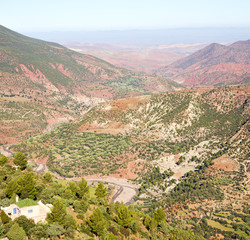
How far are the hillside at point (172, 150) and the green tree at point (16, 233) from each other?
46.3 metres

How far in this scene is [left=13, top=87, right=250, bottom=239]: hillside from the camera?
78750 millimetres

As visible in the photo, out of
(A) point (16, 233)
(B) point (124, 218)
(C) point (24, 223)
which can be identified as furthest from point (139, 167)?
(A) point (16, 233)

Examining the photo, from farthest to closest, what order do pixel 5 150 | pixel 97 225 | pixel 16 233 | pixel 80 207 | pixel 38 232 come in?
1. pixel 5 150
2. pixel 80 207
3. pixel 97 225
4. pixel 38 232
5. pixel 16 233

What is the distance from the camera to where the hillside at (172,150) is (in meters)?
78.8

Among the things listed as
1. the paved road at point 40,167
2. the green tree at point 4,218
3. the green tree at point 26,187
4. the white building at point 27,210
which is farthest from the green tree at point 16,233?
the paved road at point 40,167

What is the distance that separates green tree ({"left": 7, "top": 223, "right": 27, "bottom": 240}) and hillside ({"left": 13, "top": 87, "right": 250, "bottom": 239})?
46328 millimetres

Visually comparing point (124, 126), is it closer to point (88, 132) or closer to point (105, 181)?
point (88, 132)

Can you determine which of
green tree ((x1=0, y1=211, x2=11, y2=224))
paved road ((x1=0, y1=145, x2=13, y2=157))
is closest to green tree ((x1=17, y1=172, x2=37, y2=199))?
green tree ((x1=0, y1=211, x2=11, y2=224))

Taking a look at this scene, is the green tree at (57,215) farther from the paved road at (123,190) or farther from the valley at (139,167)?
the paved road at (123,190)

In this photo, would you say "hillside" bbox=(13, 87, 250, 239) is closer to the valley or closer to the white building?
the valley

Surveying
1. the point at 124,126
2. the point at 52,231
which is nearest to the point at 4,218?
the point at 52,231

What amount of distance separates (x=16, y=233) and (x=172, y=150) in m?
87.0

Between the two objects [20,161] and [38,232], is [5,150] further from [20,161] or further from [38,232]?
[38,232]

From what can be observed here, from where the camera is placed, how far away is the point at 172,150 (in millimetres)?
112312
